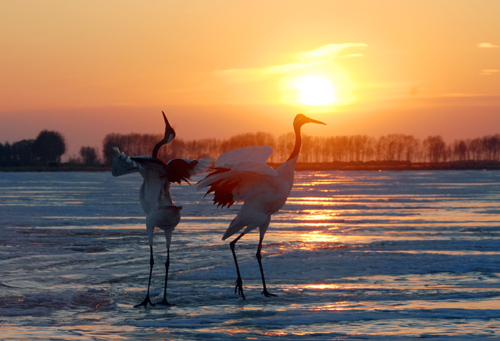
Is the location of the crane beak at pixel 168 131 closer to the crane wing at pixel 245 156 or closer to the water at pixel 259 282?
the crane wing at pixel 245 156

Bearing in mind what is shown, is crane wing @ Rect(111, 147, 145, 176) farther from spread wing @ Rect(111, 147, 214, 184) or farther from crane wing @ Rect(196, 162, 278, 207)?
crane wing @ Rect(196, 162, 278, 207)

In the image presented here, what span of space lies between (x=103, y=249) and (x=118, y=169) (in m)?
5.88

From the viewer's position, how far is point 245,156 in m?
9.98

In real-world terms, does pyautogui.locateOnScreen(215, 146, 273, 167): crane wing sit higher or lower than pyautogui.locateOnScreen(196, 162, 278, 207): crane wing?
higher

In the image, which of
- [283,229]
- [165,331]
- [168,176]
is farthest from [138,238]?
[165,331]

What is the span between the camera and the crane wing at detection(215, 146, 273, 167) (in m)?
9.84

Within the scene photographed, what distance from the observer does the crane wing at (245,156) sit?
9836 mm

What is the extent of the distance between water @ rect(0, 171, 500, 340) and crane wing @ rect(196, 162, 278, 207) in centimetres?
146

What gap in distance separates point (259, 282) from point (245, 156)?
2.10 metres

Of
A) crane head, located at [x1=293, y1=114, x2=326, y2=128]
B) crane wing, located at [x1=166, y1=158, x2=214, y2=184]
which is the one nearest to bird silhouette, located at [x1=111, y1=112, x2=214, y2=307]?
crane wing, located at [x1=166, y1=158, x2=214, y2=184]

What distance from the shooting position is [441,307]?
7875 mm

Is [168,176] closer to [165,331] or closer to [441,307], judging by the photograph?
[165,331]

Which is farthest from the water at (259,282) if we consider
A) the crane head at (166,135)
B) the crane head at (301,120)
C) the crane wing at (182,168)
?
the crane head at (301,120)

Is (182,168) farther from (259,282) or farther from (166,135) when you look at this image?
(259,282)
